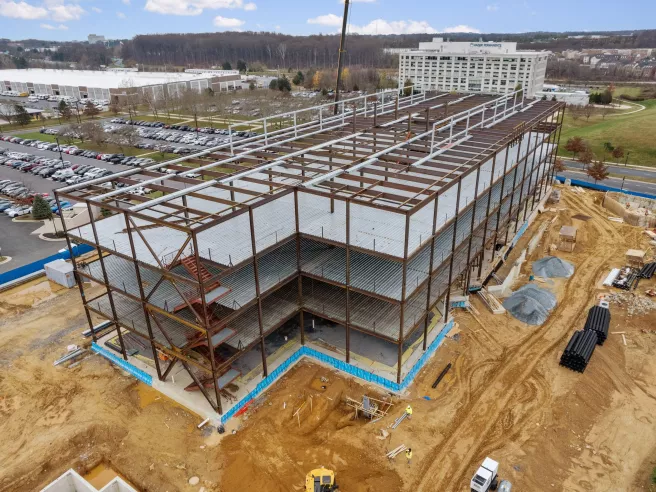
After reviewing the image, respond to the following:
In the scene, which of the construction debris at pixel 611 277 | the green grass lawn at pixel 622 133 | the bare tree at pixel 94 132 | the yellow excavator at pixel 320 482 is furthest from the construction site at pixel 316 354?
the bare tree at pixel 94 132

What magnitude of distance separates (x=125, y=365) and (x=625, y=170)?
70628 mm

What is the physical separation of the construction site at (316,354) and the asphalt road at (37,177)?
3172 cm

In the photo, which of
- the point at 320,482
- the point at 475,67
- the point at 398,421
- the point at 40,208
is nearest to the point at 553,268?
the point at 398,421

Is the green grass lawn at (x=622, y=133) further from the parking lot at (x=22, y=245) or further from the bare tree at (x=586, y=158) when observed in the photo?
the parking lot at (x=22, y=245)

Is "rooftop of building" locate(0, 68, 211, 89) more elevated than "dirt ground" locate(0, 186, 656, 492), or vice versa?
"rooftop of building" locate(0, 68, 211, 89)

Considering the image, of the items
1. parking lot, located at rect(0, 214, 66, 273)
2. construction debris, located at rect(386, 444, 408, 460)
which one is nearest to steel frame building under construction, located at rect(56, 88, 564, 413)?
construction debris, located at rect(386, 444, 408, 460)

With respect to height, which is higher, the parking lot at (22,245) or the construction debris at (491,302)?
the parking lot at (22,245)

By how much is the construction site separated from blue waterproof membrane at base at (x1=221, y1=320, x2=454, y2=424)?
97 mm

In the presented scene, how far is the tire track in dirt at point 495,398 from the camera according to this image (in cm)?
1941

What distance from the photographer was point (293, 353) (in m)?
26.2

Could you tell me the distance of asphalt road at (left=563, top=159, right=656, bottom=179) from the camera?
62.8m

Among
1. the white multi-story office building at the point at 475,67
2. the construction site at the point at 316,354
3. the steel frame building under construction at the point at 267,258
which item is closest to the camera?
the construction site at the point at 316,354

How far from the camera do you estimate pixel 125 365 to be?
25.7 m

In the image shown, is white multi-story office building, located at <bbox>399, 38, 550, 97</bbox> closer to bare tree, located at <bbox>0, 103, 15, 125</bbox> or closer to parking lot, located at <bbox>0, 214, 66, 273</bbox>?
bare tree, located at <bbox>0, 103, 15, 125</bbox>
